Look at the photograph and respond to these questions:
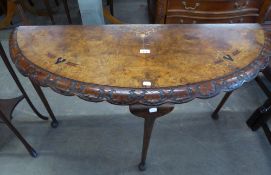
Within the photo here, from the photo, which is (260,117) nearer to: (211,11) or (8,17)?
(211,11)

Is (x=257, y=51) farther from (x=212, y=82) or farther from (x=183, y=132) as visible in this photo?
(x=183, y=132)

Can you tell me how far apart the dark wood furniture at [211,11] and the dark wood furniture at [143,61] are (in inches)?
28.2

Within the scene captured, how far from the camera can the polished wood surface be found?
33.2 inches

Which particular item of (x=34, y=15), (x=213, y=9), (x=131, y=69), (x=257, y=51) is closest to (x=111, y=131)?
(x=131, y=69)

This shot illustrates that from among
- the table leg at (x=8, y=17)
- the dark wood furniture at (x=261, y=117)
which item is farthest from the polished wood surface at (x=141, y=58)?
the table leg at (x=8, y=17)

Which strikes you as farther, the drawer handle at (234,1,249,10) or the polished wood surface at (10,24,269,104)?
the drawer handle at (234,1,249,10)

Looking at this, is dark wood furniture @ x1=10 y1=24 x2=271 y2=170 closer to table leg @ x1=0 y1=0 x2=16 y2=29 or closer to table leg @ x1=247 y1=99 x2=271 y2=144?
table leg @ x1=247 y1=99 x2=271 y2=144

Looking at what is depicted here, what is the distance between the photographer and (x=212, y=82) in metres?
0.86

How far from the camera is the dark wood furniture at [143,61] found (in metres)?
0.84

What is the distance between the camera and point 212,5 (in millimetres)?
1808

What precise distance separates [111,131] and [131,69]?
83cm

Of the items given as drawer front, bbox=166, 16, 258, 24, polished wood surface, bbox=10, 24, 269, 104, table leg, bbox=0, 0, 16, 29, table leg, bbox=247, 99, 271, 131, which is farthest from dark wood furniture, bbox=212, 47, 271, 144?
table leg, bbox=0, 0, 16, 29

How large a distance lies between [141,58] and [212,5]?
1.19 meters

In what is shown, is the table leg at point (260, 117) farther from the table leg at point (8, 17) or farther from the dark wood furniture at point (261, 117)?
the table leg at point (8, 17)
